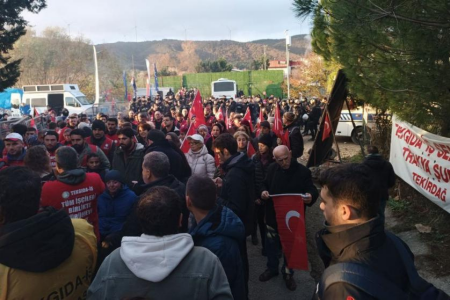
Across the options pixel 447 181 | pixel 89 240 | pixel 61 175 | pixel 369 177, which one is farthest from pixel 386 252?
pixel 447 181

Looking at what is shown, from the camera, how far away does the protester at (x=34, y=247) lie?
1977 millimetres

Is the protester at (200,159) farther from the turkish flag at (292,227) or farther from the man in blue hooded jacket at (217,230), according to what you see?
the man in blue hooded jacket at (217,230)

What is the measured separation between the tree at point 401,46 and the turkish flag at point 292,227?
6.20ft

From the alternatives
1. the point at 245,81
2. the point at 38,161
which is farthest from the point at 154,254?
the point at 245,81

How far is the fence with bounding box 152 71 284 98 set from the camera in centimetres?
4650

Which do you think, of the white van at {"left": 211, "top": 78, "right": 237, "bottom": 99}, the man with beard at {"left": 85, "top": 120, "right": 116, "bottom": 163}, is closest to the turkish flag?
the man with beard at {"left": 85, "top": 120, "right": 116, "bottom": 163}

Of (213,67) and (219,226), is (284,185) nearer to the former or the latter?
(219,226)

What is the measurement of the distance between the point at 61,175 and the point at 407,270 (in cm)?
290

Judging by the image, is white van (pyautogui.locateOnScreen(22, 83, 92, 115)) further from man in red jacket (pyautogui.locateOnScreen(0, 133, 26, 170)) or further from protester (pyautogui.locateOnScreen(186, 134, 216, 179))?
protester (pyautogui.locateOnScreen(186, 134, 216, 179))

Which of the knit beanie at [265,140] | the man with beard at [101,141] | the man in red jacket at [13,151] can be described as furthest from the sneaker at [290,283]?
the man in red jacket at [13,151]

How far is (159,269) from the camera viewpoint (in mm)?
1833

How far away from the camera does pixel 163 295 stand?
6.07 feet

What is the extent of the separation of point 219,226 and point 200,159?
298cm

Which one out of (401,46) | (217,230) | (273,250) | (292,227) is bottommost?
(273,250)
